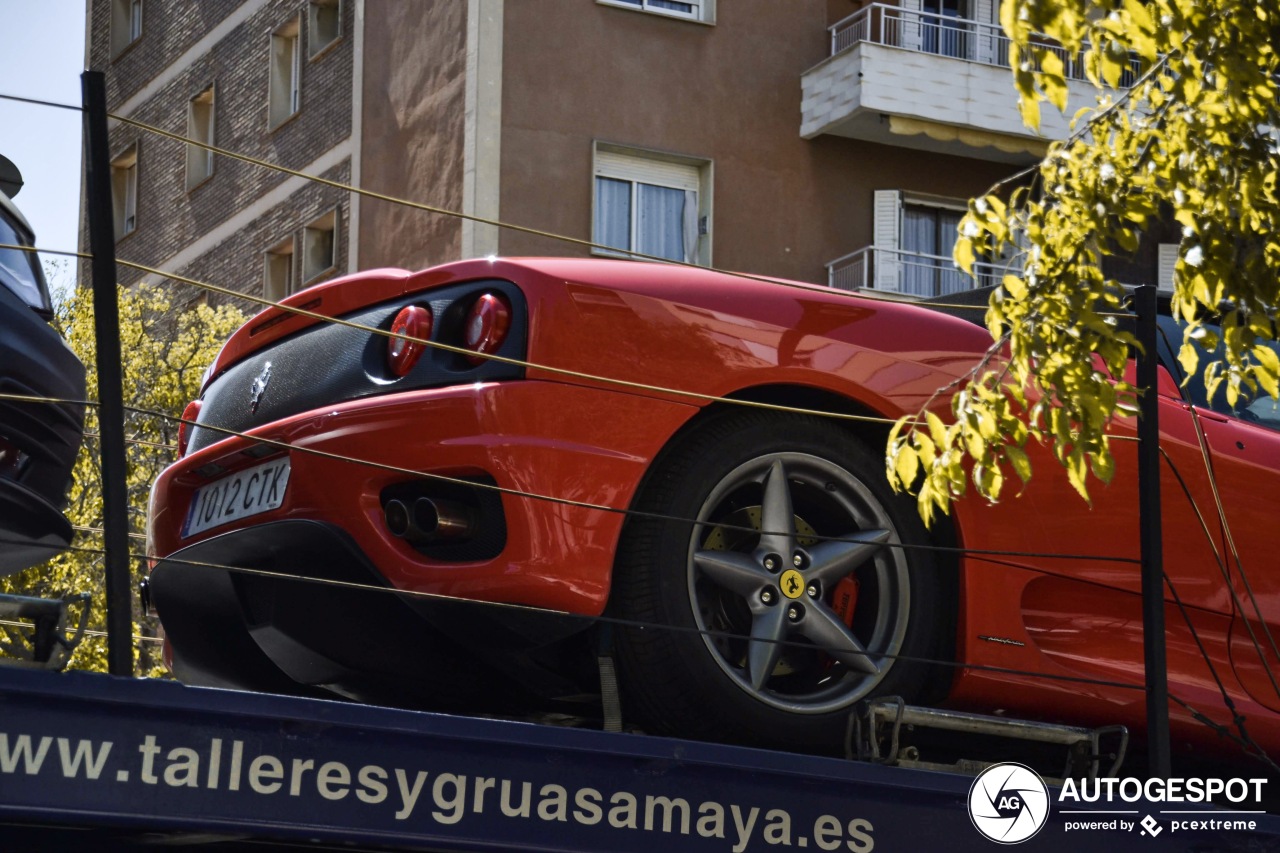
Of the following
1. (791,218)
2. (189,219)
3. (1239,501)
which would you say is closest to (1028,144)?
(791,218)

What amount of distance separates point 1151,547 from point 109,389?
2.28 m

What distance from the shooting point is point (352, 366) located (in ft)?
13.8

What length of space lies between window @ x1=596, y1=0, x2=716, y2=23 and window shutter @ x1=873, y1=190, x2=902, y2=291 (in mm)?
2904

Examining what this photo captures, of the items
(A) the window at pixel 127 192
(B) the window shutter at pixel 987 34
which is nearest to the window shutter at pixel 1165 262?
(B) the window shutter at pixel 987 34

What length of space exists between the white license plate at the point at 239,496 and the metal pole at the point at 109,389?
3.24 feet

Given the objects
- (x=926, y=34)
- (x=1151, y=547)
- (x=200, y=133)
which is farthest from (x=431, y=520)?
(x=200, y=133)

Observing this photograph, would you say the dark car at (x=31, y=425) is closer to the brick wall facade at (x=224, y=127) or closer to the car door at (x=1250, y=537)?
the car door at (x=1250, y=537)

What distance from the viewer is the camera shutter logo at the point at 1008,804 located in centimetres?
360

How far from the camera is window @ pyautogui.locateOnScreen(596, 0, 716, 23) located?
67.8ft

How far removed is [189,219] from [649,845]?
23.5 meters

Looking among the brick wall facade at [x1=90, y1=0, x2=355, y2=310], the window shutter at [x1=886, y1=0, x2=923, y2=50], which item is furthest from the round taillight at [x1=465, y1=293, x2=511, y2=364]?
the window shutter at [x1=886, y1=0, x2=923, y2=50]

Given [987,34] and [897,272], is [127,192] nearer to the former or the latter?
[897,272]

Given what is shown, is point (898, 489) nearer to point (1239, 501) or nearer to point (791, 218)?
point (1239, 501)

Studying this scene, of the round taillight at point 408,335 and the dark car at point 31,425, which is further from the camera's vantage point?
the round taillight at point 408,335
